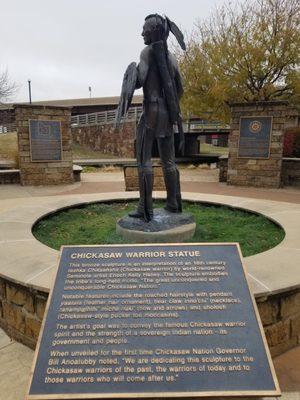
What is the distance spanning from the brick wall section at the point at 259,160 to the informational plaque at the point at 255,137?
129mm

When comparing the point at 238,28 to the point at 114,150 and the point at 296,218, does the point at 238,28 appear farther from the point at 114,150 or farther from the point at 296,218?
the point at 114,150

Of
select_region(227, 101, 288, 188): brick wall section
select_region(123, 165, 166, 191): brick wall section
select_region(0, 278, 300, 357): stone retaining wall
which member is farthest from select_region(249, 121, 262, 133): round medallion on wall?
select_region(0, 278, 300, 357): stone retaining wall

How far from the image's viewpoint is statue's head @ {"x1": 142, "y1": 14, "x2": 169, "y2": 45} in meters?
3.51

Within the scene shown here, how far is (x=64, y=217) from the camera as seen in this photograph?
531cm

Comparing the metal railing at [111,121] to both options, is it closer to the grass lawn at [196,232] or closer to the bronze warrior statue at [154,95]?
the grass lawn at [196,232]

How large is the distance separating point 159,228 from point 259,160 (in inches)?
318

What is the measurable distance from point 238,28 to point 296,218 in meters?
12.0

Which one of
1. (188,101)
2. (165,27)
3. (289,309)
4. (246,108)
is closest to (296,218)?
(289,309)

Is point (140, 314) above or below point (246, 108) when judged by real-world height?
below

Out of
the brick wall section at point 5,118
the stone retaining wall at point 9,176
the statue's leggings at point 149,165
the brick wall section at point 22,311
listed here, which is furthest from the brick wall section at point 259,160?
the brick wall section at point 5,118

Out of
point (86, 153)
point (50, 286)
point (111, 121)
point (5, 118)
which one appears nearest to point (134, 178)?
point (50, 286)

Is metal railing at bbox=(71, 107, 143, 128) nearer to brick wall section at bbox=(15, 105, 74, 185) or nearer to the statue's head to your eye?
brick wall section at bbox=(15, 105, 74, 185)

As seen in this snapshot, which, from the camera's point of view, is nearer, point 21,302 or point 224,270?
point 224,270

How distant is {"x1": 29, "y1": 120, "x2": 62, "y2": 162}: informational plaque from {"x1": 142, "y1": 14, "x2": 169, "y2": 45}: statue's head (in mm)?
7874
